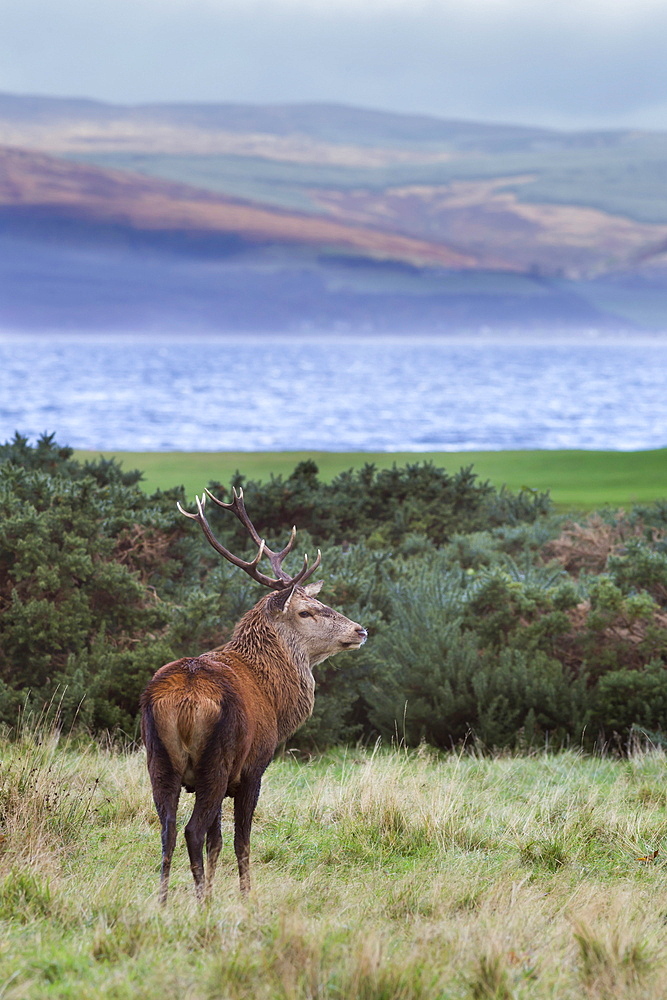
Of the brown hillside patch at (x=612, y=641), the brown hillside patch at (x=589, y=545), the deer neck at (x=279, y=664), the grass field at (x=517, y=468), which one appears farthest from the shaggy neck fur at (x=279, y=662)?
the grass field at (x=517, y=468)

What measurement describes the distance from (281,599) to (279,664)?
0.31m

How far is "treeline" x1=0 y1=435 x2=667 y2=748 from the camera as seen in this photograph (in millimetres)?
8906

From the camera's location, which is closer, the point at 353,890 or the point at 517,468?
the point at 353,890

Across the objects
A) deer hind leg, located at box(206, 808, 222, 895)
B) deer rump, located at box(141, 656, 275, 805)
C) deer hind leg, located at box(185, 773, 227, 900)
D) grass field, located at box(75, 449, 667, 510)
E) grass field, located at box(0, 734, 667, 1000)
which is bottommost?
grass field, located at box(0, 734, 667, 1000)

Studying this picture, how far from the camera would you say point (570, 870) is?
5.62 m

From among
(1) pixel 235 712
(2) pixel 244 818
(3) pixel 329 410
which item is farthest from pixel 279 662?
(3) pixel 329 410

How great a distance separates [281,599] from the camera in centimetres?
539

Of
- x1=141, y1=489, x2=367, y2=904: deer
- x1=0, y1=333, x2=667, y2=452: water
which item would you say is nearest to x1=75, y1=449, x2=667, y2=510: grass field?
x1=0, y1=333, x2=667, y2=452: water

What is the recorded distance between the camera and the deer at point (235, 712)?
4.61 metres

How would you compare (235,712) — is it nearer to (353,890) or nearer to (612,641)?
(353,890)

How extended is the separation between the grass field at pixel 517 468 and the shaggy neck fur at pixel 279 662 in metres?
15.6

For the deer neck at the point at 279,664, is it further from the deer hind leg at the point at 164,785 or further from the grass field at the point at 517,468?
the grass field at the point at 517,468

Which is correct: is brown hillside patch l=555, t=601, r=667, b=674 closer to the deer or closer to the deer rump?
the deer

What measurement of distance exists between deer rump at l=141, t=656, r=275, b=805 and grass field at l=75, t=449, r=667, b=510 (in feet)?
53.2
